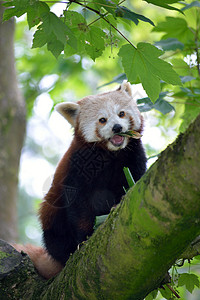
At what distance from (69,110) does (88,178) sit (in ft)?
A: 3.29

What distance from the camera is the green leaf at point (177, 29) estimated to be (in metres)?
3.34

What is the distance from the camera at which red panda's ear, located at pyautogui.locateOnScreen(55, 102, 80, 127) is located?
3.91 metres

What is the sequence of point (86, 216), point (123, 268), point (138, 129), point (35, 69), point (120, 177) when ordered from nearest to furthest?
point (123, 268)
point (86, 216)
point (120, 177)
point (138, 129)
point (35, 69)

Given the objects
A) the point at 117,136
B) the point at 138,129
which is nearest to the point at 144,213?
the point at 117,136

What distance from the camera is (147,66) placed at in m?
2.04

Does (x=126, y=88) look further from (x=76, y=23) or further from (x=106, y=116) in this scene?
(x=76, y=23)

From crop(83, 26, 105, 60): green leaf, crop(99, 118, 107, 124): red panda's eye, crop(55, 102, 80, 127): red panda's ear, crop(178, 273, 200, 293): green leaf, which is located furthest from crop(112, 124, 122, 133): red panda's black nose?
crop(178, 273, 200, 293): green leaf

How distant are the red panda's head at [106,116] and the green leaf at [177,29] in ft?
2.89

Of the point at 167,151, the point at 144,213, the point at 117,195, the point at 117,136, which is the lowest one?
the point at 117,195

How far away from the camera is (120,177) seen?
11.4 feet

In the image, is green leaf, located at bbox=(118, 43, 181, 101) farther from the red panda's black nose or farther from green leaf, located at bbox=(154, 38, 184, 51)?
the red panda's black nose

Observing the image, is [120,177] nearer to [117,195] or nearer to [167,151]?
[117,195]

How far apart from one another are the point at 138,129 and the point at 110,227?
2.04 meters

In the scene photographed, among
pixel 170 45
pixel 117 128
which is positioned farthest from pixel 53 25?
pixel 117 128
